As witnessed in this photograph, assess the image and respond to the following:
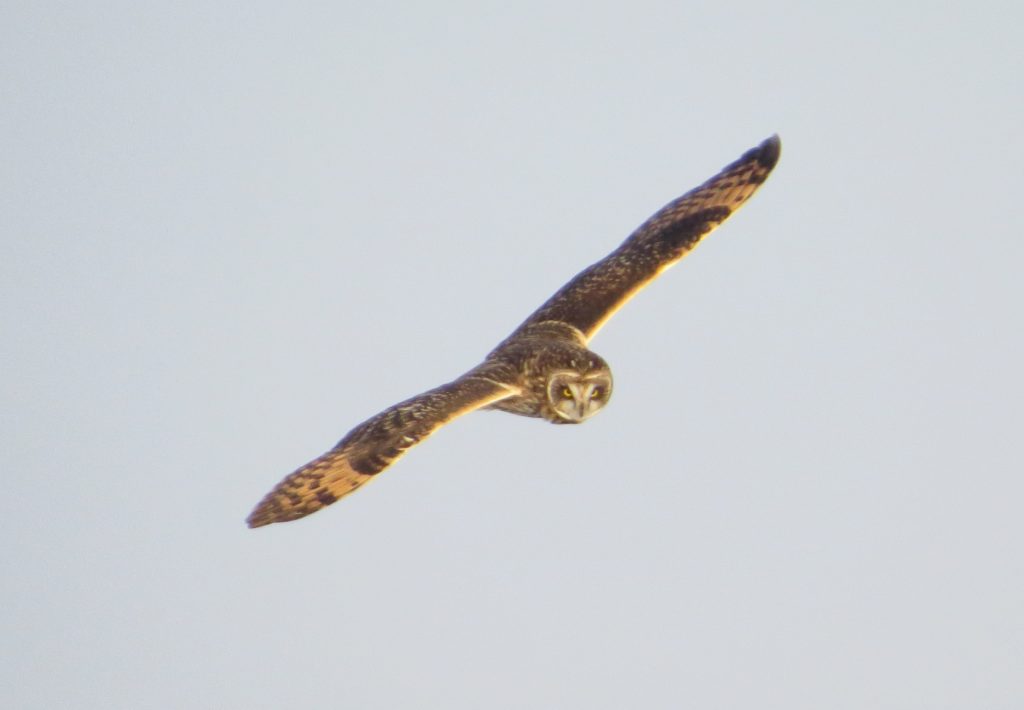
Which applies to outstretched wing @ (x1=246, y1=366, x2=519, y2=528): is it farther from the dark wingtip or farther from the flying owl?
the dark wingtip

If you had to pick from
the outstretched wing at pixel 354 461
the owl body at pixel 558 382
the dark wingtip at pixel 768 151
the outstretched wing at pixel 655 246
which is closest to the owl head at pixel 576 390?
the owl body at pixel 558 382

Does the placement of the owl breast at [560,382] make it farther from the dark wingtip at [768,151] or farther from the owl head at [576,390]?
the dark wingtip at [768,151]

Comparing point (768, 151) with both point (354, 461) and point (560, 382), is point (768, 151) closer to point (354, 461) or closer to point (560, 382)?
point (560, 382)

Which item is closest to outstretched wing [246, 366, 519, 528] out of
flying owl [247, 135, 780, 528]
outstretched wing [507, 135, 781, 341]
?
flying owl [247, 135, 780, 528]

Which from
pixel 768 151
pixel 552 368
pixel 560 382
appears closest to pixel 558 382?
pixel 560 382

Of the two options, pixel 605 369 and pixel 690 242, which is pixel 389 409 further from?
pixel 690 242

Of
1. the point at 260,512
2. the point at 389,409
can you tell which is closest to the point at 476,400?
the point at 389,409

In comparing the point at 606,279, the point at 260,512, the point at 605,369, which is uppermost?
the point at 606,279
